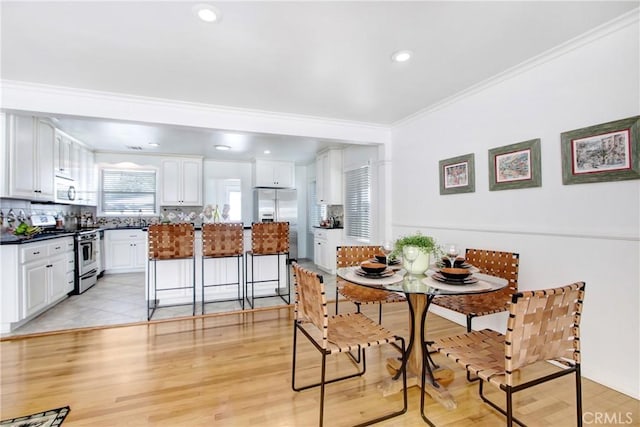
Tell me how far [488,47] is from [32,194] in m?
5.33

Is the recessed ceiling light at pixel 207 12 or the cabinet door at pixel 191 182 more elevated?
the recessed ceiling light at pixel 207 12

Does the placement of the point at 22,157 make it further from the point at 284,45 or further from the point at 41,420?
the point at 284,45

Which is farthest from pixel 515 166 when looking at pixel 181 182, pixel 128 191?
pixel 128 191

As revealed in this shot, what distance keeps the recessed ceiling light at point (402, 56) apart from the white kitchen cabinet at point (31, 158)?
4.17 meters

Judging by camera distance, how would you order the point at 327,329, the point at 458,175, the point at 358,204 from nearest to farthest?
the point at 327,329, the point at 458,175, the point at 358,204

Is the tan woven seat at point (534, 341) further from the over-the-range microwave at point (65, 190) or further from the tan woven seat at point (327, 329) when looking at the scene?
the over-the-range microwave at point (65, 190)

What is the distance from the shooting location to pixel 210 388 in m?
2.11

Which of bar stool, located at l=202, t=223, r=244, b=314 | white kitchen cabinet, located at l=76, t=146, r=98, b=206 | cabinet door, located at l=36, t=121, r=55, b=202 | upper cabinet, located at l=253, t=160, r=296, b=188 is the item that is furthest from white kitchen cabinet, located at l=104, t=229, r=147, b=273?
bar stool, located at l=202, t=223, r=244, b=314

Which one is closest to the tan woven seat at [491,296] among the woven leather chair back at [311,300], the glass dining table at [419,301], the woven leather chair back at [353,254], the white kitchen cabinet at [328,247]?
the glass dining table at [419,301]

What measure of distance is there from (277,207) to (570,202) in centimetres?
535

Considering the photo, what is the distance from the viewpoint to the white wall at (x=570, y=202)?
6.43 ft

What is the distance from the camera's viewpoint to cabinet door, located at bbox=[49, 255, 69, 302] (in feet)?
12.2

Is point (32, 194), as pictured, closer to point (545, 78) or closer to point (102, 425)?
point (102, 425)

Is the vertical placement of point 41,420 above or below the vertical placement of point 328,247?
below
